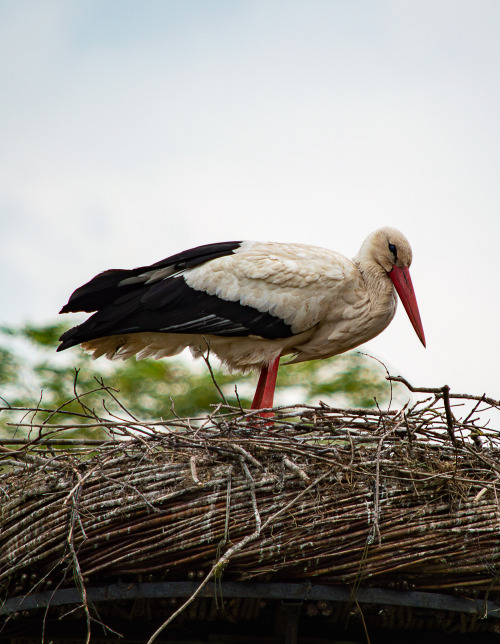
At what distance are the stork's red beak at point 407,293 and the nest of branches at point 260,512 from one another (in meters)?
1.94

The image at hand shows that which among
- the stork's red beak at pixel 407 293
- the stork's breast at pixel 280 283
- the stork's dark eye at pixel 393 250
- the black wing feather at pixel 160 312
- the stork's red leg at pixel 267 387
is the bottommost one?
the stork's red leg at pixel 267 387

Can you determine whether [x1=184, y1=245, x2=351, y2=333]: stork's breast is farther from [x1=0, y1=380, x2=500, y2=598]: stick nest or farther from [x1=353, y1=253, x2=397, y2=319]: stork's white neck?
[x1=0, y1=380, x2=500, y2=598]: stick nest

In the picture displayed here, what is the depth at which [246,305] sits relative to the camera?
4.88 metres

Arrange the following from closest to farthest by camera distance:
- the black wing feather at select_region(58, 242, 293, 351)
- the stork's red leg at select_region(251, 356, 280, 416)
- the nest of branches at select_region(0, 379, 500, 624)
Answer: the nest of branches at select_region(0, 379, 500, 624)
the black wing feather at select_region(58, 242, 293, 351)
the stork's red leg at select_region(251, 356, 280, 416)

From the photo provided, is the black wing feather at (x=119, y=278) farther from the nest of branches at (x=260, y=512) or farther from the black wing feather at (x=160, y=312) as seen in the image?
the nest of branches at (x=260, y=512)

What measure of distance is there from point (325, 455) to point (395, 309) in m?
2.30

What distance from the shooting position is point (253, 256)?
5.02 m

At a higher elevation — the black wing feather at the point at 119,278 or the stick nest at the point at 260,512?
the black wing feather at the point at 119,278

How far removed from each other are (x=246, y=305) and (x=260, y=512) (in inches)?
82.7

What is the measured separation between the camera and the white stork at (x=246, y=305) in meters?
4.82

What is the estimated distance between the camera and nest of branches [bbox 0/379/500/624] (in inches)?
112

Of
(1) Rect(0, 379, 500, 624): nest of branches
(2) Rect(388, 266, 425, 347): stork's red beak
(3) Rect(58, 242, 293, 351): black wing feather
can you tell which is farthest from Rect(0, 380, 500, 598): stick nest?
(2) Rect(388, 266, 425, 347): stork's red beak

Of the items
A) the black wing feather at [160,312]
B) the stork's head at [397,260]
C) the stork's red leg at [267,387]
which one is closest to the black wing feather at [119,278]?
the black wing feather at [160,312]

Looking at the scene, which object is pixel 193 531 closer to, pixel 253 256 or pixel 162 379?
pixel 253 256
